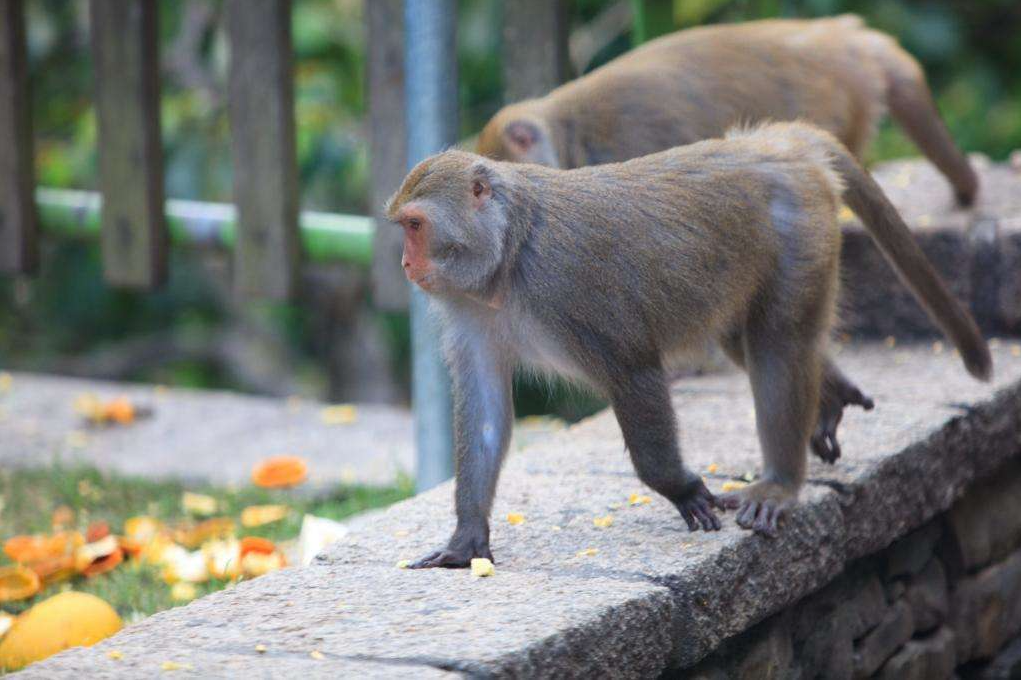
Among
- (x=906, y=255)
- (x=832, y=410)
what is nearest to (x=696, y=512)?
(x=832, y=410)

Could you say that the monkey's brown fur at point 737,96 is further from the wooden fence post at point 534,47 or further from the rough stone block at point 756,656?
the rough stone block at point 756,656

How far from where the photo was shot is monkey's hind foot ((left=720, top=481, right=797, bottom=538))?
3.57m

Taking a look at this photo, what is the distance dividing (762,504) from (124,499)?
293cm

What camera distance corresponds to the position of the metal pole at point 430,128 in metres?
4.61

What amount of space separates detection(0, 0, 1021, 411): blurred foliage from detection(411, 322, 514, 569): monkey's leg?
4.49 meters

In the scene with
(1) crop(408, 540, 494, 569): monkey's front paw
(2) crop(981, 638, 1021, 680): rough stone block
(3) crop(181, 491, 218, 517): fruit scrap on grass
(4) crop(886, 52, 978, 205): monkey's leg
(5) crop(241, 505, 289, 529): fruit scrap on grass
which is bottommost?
(2) crop(981, 638, 1021, 680): rough stone block

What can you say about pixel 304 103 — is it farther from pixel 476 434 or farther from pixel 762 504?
pixel 762 504

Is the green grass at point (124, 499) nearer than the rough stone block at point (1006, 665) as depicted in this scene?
No

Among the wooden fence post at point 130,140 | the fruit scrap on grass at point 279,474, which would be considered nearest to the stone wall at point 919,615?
the fruit scrap on grass at point 279,474

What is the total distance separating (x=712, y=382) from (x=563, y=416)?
3.88 metres

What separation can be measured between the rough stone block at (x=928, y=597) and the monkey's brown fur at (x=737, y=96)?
166 cm

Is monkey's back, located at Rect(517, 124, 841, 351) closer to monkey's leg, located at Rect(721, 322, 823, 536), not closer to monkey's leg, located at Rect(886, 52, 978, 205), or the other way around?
monkey's leg, located at Rect(721, 322, 823, 536)

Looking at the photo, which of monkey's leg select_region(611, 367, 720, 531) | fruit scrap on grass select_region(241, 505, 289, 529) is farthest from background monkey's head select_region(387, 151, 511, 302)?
fruit scrap on grass select_region(241, 505, 289, 529)

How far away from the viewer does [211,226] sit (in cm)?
609
